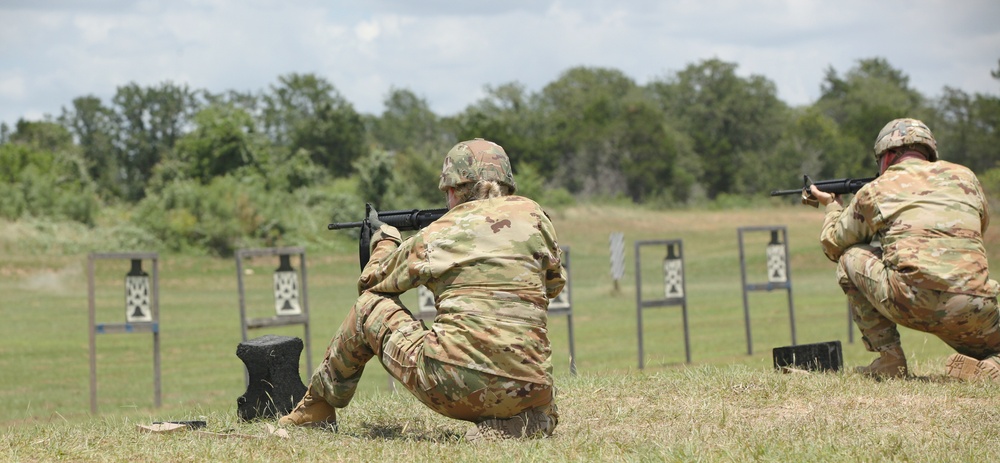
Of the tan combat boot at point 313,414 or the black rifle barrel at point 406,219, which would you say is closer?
the tan combat boot at point 313,414

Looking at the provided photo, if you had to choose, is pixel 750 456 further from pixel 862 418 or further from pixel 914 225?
pixel 914 225

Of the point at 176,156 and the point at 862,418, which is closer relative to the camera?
the point at 862,418

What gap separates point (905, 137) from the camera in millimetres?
7953

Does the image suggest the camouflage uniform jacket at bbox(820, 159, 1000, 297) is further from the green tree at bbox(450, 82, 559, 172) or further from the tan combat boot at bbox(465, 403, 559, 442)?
the green tree at bbox(450, 82, 559, 172)

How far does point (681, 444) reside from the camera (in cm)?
564

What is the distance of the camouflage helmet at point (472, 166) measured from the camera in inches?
238

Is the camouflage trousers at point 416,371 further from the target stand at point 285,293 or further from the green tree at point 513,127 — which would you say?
the green tree at point 513,127

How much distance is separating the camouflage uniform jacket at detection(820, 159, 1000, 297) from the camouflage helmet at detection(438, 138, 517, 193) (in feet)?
9.79

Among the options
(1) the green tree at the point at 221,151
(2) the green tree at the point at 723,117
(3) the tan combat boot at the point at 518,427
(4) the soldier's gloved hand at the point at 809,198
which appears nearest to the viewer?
(3) the tan combat boot at the point at 518,427

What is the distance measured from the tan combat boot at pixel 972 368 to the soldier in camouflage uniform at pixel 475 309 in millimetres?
3345

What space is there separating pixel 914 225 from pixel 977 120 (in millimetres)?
80964

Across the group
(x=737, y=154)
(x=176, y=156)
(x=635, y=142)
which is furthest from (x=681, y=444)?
(x=737, y=154)

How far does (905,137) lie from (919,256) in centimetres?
92

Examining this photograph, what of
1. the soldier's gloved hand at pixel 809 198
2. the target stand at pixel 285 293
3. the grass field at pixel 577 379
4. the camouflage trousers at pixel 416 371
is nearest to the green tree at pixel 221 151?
the grass field at pixel 577 379
